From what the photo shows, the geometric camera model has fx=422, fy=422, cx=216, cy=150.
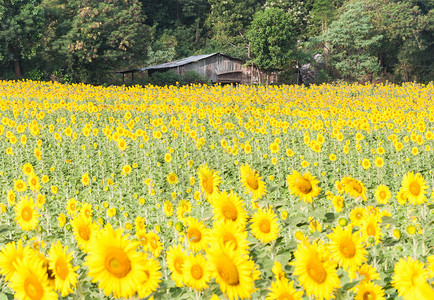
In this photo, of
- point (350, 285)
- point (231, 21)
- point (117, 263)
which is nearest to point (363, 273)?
point (350, 285)

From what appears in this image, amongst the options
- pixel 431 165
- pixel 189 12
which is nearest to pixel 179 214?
pixel 431 165

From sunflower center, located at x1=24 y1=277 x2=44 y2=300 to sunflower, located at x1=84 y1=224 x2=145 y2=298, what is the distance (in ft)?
0.71

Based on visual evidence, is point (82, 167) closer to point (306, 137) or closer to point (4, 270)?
→ point (306, 137)

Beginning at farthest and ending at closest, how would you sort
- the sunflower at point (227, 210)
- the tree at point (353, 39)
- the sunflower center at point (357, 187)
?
1. the tree at point (353, 39)
2. the sunflower center at point (357, 187)
3. the sunflower at point (227, 210)

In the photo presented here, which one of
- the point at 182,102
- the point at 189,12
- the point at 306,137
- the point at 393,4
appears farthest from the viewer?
the point at 189,12

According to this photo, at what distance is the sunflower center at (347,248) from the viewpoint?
1.92 meters

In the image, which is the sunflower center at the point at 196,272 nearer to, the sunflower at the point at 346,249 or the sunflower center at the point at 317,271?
the sunflower center at the point at 317,271

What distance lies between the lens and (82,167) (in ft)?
26.8

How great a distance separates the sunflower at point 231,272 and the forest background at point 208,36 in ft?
102

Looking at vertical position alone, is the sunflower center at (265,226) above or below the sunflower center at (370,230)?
above

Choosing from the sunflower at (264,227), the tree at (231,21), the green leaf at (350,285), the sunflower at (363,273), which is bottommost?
the sunflower at (363,273)

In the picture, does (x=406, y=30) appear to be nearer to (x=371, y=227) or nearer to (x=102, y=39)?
(x=102, y=39)

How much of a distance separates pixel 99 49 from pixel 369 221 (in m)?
32.2

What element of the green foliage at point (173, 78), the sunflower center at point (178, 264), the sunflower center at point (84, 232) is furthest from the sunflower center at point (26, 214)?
the green foliage at point (173, 78)
